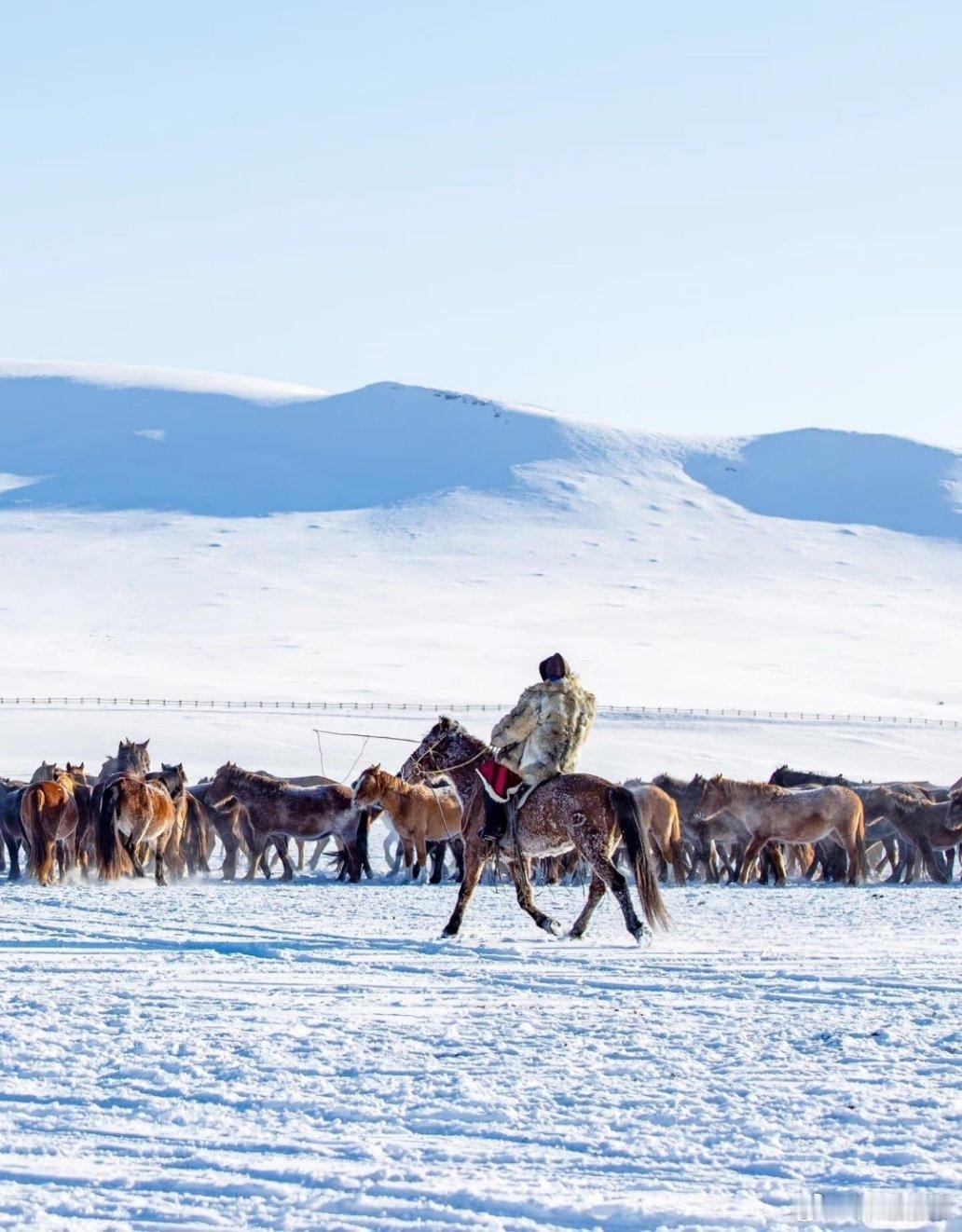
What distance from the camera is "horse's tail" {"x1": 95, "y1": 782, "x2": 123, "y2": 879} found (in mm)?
18312

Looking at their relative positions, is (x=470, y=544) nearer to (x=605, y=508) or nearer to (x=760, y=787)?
(x=605, y=508)

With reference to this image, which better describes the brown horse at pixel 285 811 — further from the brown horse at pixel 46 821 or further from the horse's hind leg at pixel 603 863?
the horse's hind leg at pixel 603 863

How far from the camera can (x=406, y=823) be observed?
20.8m

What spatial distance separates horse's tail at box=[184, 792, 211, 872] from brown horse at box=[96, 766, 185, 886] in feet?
8.50

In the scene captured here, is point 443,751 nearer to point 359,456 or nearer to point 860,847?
point 860,847

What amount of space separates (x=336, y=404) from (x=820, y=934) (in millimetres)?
160649

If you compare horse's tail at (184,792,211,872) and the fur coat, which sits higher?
the fur coat

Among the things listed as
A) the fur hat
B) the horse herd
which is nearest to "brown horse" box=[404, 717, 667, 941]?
the fur hat

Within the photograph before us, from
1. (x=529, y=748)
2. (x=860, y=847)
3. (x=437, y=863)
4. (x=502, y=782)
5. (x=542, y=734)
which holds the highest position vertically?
(x=542, y=734)

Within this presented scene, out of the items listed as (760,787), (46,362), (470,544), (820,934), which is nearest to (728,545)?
(470,544)

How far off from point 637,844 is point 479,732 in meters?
42.9

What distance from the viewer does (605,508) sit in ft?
454

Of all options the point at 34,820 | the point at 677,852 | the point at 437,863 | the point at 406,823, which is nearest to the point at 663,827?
the point at 677,852

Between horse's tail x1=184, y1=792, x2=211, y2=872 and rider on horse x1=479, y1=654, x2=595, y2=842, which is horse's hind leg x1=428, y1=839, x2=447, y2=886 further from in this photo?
rider on horse x1=479, y1=654, x2=595, y2=842
